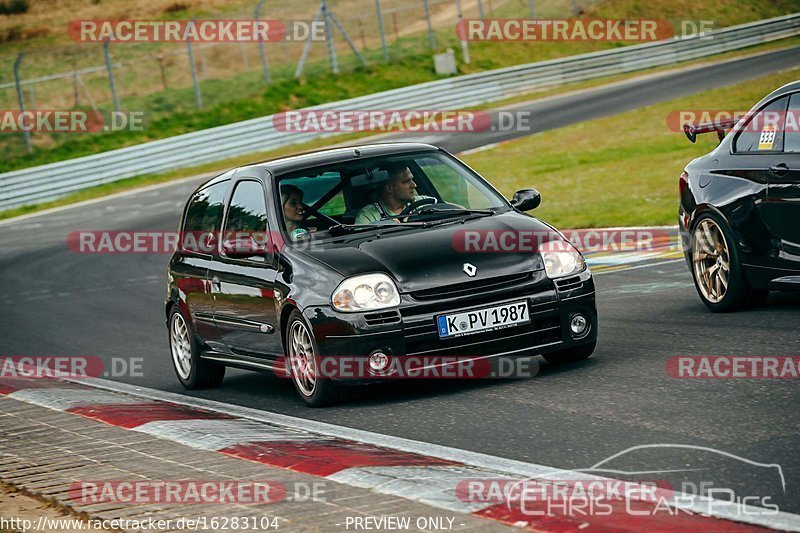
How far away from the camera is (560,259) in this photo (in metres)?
8.09

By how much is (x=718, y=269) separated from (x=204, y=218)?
12.4 ft

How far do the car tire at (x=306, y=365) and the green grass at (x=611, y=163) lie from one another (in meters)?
9.08

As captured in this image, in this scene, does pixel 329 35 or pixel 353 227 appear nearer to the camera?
pixel 353 227

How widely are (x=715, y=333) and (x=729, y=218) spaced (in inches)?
38.9

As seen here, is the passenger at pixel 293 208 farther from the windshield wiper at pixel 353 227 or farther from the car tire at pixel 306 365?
the car tire at pixel 306 365

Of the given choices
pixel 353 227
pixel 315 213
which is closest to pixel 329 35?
pixel 315 213

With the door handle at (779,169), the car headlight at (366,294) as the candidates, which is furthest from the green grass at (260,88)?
the car headlight at (366,294)

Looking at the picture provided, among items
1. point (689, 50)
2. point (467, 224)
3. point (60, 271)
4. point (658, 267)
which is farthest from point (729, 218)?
point (689, 50)

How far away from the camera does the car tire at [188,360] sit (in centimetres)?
980

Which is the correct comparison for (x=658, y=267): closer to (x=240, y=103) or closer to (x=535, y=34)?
(x=240, y=103)

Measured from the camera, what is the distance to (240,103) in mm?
40250

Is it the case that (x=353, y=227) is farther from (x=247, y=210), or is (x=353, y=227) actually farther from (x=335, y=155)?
(x=247, y=210)

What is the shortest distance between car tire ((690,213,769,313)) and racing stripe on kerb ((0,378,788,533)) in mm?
3605

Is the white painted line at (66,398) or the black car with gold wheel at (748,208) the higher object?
the black car with gold wheel at (748,208)
